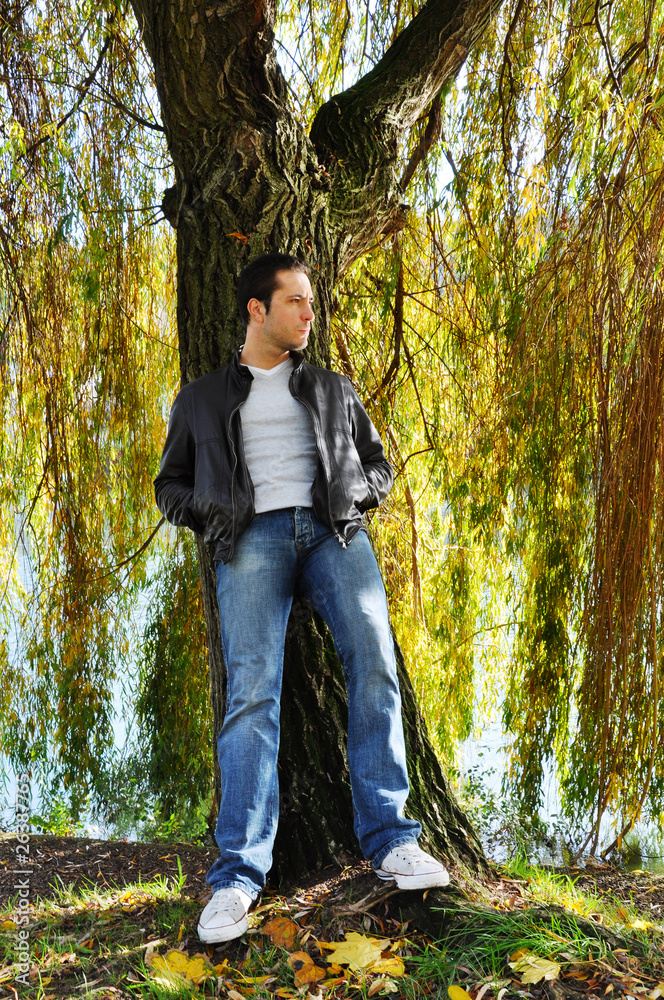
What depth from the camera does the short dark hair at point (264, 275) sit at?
2.32m

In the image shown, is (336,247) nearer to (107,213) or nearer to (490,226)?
(490,226)

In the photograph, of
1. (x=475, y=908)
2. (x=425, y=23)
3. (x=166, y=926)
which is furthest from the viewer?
(x=425, y=23)

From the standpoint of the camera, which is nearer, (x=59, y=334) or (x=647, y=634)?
(x=647, y=634)

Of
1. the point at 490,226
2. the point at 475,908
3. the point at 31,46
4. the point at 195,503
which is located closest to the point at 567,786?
the point at 475,908

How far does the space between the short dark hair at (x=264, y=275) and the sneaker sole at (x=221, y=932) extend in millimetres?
1538

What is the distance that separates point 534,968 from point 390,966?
0.31 metres

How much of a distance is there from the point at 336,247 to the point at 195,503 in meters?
1.23

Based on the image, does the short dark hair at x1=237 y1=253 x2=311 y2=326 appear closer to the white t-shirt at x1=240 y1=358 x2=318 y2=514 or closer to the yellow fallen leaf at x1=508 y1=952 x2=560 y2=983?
the white t-shirt at x1=240 y1=358 x2=318 y2=514

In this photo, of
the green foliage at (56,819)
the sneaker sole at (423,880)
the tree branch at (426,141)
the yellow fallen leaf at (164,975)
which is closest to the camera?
the yellow fallen leaf at (164,975)

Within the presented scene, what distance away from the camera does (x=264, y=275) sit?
2.34 meters

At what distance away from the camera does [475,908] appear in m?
1.97

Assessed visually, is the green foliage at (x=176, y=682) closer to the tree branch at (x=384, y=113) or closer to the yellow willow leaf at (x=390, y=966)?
the tree branch at (x=384, y=113)

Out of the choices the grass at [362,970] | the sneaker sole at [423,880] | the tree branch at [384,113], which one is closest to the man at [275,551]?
the sneaker sole at [423,880]

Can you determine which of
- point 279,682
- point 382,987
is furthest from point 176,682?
point 382,987
